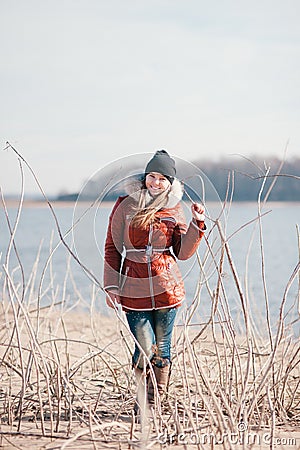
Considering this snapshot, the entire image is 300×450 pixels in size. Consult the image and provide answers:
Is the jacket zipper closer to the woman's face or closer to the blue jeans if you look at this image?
the blue jeans

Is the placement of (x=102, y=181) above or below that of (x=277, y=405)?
above

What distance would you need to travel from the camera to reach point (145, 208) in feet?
9.74

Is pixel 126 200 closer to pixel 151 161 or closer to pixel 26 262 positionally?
pixel 151 161

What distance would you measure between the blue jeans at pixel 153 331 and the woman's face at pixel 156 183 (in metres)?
0.52

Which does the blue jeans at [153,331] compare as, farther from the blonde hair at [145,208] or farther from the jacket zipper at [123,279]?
the blonde hair at [145,208]

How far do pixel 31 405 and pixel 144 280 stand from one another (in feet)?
2.35

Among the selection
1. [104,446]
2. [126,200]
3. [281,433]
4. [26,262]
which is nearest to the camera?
[104,446]

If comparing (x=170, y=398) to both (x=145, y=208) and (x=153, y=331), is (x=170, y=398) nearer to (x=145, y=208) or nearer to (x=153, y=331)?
(x=153, y=331)

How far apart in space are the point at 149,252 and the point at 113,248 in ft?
A: 0.52

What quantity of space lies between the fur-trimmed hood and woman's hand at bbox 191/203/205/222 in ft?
0.27

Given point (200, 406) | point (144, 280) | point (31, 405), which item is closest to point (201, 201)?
point (144, 280)

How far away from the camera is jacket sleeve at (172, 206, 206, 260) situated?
2.92 meters

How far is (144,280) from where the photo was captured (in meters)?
2.97

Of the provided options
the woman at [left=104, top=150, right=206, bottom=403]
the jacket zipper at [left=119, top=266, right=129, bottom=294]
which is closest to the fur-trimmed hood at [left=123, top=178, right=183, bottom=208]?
the woman at [left=104, top=150, right=206, bottom=403]
